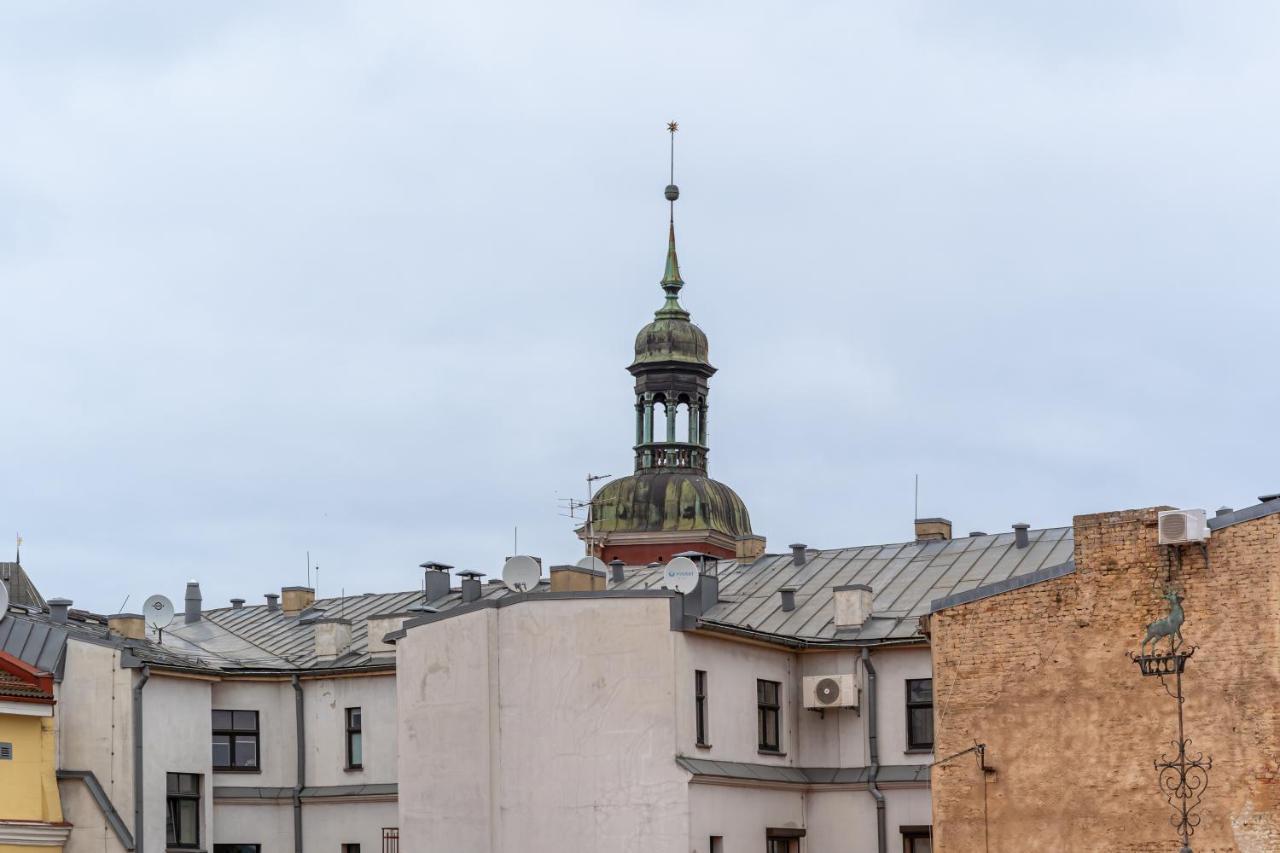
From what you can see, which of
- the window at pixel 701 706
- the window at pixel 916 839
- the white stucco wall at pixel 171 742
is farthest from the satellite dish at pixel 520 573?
the window at pixel 916 839

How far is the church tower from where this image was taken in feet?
266

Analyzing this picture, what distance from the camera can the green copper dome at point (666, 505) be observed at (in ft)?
268

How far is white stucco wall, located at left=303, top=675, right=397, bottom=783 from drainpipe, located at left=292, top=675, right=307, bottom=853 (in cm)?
11

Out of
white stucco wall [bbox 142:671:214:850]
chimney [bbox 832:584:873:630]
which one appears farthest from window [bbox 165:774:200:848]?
chimney [bbox 832:584:873:630]

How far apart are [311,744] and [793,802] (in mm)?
11819

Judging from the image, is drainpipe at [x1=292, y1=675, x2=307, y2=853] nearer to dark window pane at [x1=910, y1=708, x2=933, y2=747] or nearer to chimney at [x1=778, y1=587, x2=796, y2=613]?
chimney at [x1=778, y1=587, x2=796, y2=613]

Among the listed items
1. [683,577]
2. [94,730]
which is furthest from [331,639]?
[683,577]

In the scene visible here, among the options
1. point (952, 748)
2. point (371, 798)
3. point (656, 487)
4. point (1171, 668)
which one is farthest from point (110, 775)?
point (656, 487)

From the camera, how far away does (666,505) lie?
82062 millimetres

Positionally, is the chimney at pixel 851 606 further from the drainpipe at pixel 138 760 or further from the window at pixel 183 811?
the drainpipe at pixel 138 760

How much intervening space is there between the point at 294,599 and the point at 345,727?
8.82 m

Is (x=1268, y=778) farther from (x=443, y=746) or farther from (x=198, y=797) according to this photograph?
(x=198, y=797)

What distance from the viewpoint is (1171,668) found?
32.6 meters

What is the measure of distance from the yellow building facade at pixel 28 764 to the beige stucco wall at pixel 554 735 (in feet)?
24.3
